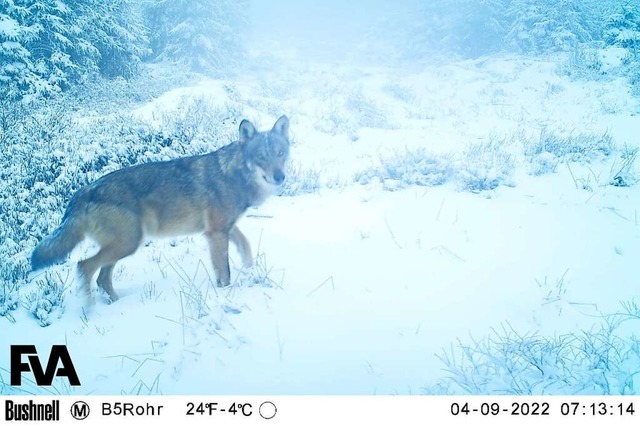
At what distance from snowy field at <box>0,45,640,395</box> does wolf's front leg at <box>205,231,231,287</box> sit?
188 mm

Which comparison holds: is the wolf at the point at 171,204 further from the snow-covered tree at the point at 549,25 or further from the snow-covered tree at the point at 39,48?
the snow-covered tree at the point at 549,25

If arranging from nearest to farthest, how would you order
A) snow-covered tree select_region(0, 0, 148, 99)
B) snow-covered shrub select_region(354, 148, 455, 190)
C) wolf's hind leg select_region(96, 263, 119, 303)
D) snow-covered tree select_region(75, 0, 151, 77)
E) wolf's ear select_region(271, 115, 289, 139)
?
wolf's hind leg select_region(96, 263, 119, 303) → wolf's ear select_region(271, 115, 289, 139) → snow-covered shrub select_region(354, 148, 455, 190) → snow-covered tree select_region(0, 0, 148, 99) → snow-covered tree select_region(75, 0, 151, 77)

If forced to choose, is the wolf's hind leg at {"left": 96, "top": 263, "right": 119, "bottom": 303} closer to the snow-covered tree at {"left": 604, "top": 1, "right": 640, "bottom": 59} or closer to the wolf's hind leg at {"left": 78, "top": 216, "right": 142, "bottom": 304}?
the wolf's hind leg at {"left": 78, "top": 216, "right": 142, "bottom": 304}

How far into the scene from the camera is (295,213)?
561 cm

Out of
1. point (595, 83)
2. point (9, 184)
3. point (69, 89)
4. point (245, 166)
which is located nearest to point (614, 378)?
point (245, 166)

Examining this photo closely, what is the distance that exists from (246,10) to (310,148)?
28232 mm

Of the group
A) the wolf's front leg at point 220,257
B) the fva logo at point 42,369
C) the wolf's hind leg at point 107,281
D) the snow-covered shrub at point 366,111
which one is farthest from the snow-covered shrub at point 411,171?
the fva logo at point 42,369

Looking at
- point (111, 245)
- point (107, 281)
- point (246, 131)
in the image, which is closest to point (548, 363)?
point (246, 131)

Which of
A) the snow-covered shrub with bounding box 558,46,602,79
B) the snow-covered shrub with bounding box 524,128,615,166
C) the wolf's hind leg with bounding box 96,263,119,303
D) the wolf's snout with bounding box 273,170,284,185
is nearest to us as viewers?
the wolf's hind leg with bounding box 96,263,119,303

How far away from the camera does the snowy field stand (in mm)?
2500

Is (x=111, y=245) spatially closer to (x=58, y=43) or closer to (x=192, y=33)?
(x=58, y=43)

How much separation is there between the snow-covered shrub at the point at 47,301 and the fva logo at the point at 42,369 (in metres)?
0.97

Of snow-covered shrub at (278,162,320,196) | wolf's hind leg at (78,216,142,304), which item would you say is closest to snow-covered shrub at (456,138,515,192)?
snow-covered shrub at (278,162,320,196)

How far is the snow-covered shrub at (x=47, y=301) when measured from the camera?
3527mm
